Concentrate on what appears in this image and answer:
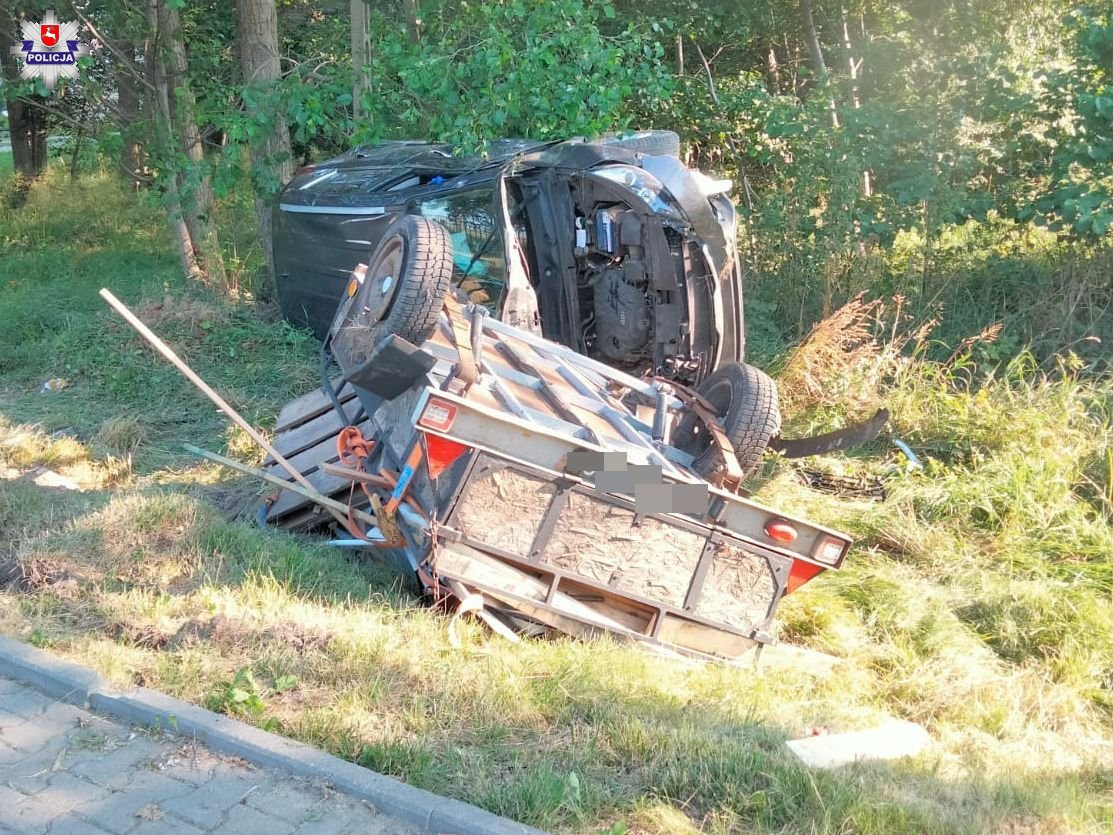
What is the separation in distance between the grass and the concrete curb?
0.33 feet

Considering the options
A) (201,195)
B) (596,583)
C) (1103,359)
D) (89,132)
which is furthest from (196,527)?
(89,132)

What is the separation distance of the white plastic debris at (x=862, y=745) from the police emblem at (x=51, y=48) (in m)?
10.2

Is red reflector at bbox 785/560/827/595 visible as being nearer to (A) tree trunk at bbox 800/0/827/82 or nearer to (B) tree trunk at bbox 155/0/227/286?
(B) tree trunk at bbox 155/0/227/286

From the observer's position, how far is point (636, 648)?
4.63 meters

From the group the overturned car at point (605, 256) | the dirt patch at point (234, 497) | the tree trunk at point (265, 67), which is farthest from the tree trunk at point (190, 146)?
the dirt patch at point (234, 497)

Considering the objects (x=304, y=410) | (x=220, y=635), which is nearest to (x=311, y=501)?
(x=304, y=410)

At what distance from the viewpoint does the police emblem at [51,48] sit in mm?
11000

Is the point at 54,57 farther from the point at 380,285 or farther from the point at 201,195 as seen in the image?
the point at 380,285

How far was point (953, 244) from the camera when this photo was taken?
947 centimetres

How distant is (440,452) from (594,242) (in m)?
2.88

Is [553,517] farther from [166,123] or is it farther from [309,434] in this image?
[166,123]

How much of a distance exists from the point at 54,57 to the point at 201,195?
253 cm

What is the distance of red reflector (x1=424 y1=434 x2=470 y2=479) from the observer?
428 centimetres

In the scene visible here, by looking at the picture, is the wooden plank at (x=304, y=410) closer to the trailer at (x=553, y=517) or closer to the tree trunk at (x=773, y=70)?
the trailer at (x=553, y=517)
